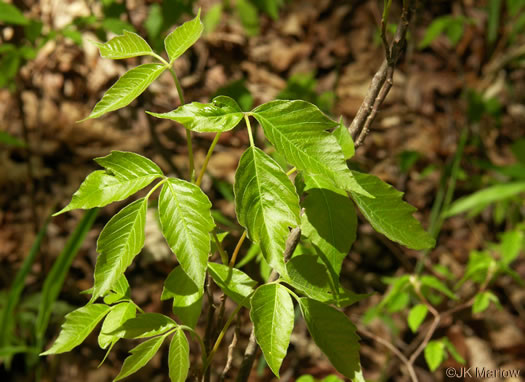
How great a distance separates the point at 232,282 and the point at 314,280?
0.11 meters

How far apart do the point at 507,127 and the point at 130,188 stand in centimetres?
313

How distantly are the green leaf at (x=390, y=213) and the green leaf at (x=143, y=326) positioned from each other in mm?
297

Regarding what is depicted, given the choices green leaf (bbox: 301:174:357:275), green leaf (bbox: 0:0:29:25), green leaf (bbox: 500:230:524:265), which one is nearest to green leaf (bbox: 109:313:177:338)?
green leaf (bbox: 301:174:357:275)

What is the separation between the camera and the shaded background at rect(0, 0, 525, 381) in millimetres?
1734

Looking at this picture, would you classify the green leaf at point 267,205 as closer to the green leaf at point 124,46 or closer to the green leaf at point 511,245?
the green leaf at point 124,46

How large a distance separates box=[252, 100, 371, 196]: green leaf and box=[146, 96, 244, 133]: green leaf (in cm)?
3

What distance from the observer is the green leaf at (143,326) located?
56 cm

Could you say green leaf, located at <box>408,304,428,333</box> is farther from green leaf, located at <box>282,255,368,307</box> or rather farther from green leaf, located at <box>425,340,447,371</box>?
green leaf, located at <box>282,255,368,307</box>

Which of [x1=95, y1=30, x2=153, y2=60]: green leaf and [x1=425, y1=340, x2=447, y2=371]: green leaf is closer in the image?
[x1=95, y1=30, x2=153, y2=60]: green leaf

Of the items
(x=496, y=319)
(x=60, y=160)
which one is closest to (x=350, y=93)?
(x=496, y=319)

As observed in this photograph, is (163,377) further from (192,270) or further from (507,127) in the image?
(507,127)

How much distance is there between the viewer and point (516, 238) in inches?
61.5

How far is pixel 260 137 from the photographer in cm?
226

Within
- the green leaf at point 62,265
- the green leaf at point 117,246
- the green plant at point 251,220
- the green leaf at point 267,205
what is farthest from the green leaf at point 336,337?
the green leaf at point 62,265
